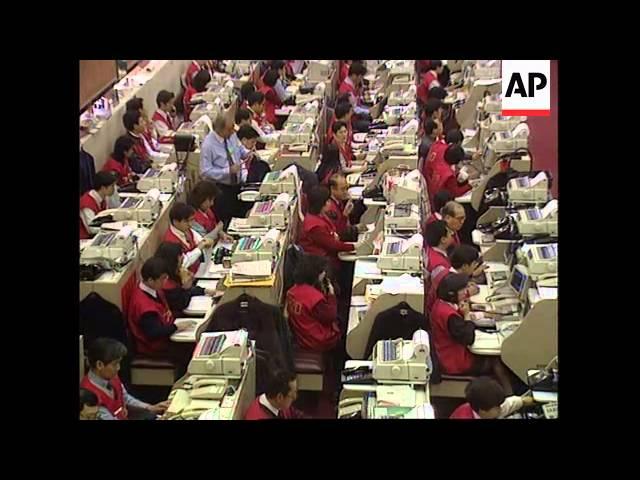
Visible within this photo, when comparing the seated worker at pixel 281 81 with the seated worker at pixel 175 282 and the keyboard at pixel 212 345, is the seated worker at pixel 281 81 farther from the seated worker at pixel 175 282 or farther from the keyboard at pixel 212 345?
the keyboard at pixel 212 345

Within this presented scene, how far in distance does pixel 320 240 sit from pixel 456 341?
1.52 m

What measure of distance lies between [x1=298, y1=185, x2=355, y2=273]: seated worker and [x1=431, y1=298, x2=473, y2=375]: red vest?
4.40ft

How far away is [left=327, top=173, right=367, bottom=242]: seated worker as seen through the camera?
266 inches

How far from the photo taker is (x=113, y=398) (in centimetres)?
471

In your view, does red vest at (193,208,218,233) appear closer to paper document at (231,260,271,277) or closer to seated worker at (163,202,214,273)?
seated worker at (163,202,214,273)

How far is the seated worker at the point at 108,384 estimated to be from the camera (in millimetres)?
4625

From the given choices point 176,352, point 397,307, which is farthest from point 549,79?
point 176,352

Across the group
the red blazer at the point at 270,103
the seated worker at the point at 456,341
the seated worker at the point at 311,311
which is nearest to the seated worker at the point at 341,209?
the seated worker at the point at 311,311

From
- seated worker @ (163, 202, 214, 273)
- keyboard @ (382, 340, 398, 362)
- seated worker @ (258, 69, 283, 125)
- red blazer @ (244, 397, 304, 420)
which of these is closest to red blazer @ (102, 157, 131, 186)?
seated worker @ (163, 202, 214, 273)

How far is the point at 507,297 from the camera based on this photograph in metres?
5.68

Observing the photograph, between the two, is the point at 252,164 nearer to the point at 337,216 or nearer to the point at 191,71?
the point at 337,216

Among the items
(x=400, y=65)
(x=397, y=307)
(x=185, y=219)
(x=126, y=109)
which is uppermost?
(x=400, y=65)

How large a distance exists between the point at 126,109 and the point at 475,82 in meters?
3.47

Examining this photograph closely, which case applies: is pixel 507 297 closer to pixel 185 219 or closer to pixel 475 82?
pixel 185 219
